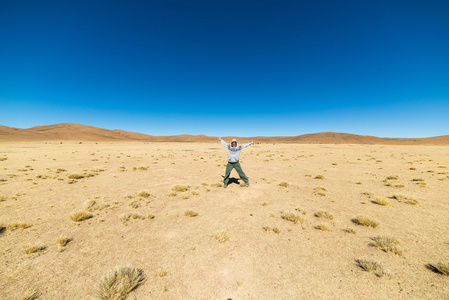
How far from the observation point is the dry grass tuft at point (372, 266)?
315 centimetres

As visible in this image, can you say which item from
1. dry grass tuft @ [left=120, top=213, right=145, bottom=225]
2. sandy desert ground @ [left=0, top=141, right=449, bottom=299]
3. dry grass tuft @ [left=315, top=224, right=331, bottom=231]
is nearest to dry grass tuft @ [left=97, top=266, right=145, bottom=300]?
sandy desert ground @ [left=0, top=141, right=449, bottom=299]

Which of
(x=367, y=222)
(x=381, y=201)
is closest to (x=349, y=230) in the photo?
(x=367, y=222)

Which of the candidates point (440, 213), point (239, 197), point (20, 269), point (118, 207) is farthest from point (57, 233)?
point (440, 213)

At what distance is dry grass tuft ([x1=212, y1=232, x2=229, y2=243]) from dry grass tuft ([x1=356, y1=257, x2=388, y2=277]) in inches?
115

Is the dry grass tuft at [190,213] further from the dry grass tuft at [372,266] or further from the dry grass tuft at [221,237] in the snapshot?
the dry grass tuft at [372,266]

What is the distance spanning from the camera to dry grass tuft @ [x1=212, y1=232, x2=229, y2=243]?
4.31 m

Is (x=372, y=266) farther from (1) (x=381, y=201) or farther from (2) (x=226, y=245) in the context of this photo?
(1) (x=381, y=201)

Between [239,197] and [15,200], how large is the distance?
30.8 ft

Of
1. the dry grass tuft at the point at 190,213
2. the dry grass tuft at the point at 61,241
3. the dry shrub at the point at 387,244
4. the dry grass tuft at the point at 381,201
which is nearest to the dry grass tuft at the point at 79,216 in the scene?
the dry grass tuft at the point at 61,241

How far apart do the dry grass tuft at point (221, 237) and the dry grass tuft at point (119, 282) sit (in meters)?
1.82

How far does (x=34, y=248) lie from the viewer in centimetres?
379

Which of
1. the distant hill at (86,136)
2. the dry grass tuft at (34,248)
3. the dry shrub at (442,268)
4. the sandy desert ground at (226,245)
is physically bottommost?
the sandy desert ground at (226,245)

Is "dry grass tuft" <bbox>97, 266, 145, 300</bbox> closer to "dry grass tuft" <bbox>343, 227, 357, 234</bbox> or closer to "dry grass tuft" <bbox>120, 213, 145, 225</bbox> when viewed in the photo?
"dry grass tuft" <bbox>120, 213, 145, 225</bbox>

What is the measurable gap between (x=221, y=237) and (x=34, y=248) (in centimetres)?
428
